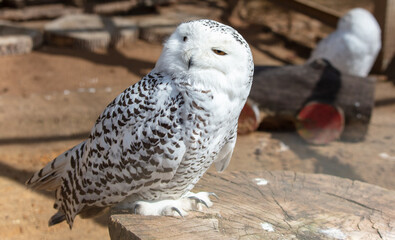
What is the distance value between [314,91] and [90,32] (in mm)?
3676

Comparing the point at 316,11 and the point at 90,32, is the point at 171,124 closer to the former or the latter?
the point at 316,11

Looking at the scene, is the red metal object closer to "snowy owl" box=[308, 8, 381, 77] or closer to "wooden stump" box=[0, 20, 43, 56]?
"snowy owl" box=[308, 8, 381, 77]

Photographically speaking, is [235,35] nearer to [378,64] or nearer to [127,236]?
[127,236]

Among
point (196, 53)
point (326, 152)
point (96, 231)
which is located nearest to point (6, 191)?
point (96, 231)

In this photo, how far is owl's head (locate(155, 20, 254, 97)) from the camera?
1814mm

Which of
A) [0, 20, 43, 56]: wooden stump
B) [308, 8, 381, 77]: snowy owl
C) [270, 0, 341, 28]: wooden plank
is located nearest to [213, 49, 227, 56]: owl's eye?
[308, 8, 381, 77]: snowy owl

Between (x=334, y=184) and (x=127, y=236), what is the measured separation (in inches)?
47.6

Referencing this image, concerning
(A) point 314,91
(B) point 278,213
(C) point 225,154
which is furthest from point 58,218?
(A) point 314,91

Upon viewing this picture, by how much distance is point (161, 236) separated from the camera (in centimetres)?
194

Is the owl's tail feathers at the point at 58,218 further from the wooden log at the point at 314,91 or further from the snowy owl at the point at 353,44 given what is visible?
the snowy owl at the point at 353,44

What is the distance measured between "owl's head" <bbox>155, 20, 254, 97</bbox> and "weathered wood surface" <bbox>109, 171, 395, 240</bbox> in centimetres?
65

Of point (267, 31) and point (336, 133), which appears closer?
point (336, 133)

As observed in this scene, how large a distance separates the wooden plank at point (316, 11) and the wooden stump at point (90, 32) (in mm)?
2453

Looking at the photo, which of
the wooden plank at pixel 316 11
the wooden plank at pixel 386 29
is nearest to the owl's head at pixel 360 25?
the wooden plank at pixel 316 11
